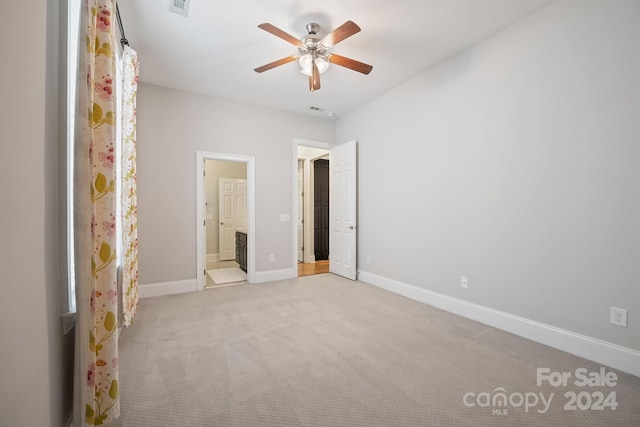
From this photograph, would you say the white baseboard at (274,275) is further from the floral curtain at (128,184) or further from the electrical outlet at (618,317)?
the electrical outlet at (618,317)

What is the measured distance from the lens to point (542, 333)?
2641 millimetres

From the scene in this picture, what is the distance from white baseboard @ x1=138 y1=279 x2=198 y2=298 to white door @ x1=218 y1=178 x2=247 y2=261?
9.37 feet

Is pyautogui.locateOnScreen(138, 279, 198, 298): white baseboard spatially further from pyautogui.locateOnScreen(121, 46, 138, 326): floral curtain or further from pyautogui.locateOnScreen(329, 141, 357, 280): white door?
pyautogui.locateOnScreen(329, 141, 357, 280): white door

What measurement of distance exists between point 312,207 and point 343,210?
177 cm

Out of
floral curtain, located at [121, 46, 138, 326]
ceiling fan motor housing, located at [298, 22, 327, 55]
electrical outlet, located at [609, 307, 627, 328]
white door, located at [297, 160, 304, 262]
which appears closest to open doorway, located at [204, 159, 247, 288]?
white door, located at [297, 160, 304, 262]

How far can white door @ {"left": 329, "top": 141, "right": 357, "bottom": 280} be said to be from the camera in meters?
5.06

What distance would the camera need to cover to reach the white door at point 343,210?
16.6ft

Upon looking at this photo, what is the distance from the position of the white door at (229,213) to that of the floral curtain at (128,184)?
4.12 metres

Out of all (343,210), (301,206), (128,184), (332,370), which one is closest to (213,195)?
(301,206)

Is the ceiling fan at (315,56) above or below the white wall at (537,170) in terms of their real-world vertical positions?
above

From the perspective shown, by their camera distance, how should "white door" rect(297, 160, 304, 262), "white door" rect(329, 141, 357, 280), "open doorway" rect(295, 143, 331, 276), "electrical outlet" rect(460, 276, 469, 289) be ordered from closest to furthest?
"electrical outlet" rect(460, 276, 469, 289), "white door" rect(329, 141, 357, 280), "open doorway" rect(295, 143, 331, 276), "white door" rect(297, 160, 304, 262)

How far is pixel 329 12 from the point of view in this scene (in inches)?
104

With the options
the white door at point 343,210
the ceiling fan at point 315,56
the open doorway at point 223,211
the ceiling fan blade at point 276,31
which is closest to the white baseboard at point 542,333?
the white door at point 343,210

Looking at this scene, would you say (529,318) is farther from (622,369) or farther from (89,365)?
(89,365)
